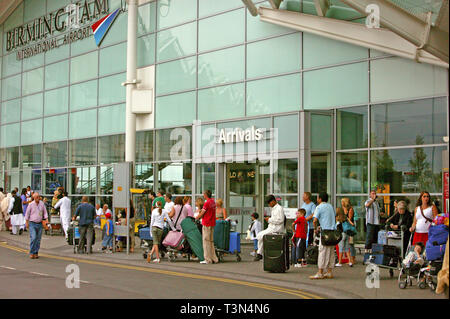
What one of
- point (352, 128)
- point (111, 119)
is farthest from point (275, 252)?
point (111, 119)

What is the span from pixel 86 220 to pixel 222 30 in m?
9.01

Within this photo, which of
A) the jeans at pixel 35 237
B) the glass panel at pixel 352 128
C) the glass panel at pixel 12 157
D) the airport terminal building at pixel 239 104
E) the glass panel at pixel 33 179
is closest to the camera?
the jeans at pixel 35 237

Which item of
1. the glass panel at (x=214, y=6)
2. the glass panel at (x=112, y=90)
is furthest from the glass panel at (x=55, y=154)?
the glass panel at (x=214, y=6)

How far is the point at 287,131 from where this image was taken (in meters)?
20.7

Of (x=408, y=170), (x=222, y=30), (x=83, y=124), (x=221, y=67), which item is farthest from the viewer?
(x=83, y=124)

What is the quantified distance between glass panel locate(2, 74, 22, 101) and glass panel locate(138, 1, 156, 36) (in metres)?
11.1

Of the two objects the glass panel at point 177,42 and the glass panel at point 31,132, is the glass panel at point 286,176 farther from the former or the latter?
the glass panel at point 31,132

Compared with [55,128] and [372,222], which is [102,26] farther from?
[372,222]

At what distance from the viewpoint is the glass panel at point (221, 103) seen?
22.8 m

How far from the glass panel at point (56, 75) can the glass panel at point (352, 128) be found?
1648cm

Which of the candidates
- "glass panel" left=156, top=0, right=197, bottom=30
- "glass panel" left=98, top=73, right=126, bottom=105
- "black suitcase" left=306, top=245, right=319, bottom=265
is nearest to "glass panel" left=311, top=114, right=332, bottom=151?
"black suitcase" left=306, top=245, right=319, bottom=265

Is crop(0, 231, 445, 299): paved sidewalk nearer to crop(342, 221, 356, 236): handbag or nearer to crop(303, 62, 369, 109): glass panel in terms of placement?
crop(342, 221, 356, 236): handbag
